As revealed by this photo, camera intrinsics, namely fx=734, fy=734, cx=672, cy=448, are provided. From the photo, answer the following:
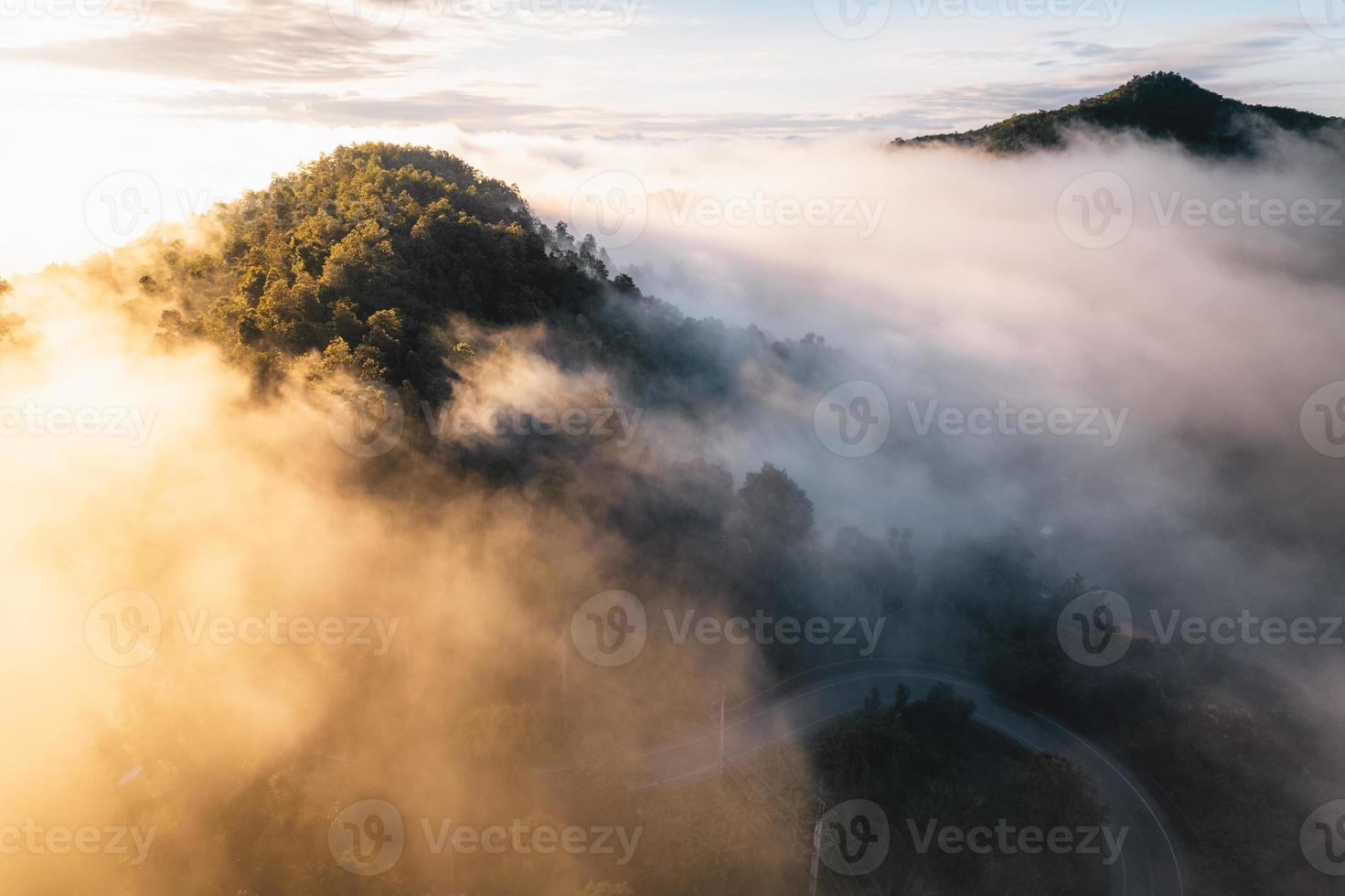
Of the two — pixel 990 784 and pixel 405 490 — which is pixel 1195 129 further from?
pixel 405 490

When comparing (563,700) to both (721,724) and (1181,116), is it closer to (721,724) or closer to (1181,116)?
(721,724)

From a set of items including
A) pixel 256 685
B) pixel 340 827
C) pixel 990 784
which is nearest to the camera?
pixel 340 827

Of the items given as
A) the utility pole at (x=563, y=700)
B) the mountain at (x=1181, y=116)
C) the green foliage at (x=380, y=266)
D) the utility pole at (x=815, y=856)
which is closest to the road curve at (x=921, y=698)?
the utility pole at (x=563, y=700)

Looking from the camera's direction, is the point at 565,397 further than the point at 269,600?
Yes

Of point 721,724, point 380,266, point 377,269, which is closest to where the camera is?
point 721,724

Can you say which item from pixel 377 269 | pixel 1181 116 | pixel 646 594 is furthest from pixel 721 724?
pixel 1181 116

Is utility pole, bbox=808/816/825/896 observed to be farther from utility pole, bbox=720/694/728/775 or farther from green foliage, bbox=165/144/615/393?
green foliage, bbox=165/144/615/393

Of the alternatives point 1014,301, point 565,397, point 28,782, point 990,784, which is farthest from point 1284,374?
point 28,782

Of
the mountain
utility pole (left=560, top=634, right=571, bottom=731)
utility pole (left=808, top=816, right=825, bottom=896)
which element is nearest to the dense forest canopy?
utility pole (left=560, top=634, right=571, bottom=731)
